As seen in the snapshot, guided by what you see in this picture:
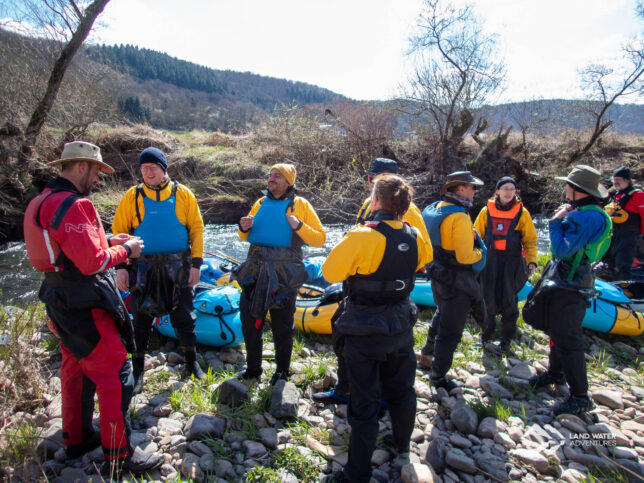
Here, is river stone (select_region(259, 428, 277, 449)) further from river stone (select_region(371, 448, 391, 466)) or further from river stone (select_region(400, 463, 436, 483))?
river stone (select_region(400, 463, 436, 483))

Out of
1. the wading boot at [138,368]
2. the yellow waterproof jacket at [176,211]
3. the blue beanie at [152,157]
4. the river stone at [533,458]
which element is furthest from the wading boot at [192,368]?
the river stone at [533,458]

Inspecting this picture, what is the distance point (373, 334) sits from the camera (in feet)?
7.09

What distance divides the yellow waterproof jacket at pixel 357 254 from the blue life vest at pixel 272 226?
0.96 m

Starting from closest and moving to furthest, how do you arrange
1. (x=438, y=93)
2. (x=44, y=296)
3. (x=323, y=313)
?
1. (x=44, y=296)
2. (x=323, y=313)
3. (x=438, y=93)

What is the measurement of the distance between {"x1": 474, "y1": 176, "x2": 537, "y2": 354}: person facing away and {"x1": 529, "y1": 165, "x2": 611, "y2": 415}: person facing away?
100 centimetres

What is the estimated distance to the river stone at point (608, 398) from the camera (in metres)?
3.20

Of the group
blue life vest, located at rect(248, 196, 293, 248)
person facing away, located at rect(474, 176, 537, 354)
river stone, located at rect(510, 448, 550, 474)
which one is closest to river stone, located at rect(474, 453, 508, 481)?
river stone, located at rect(510, 448, 550, 474)

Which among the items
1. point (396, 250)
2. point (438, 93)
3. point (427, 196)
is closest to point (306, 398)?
point (396, 250)

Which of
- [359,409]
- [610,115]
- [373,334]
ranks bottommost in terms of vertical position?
[359,409]

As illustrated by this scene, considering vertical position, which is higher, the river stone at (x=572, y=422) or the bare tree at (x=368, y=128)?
the bare tree at (x=368, y=128)

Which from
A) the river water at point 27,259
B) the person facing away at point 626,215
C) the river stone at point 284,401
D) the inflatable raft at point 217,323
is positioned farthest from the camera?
the river water at point 27,259

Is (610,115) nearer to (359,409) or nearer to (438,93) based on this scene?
(438,93)

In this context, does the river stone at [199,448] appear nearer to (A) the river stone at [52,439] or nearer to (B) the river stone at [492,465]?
(A) the river stone at [52,439]

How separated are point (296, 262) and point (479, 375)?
217 cm
